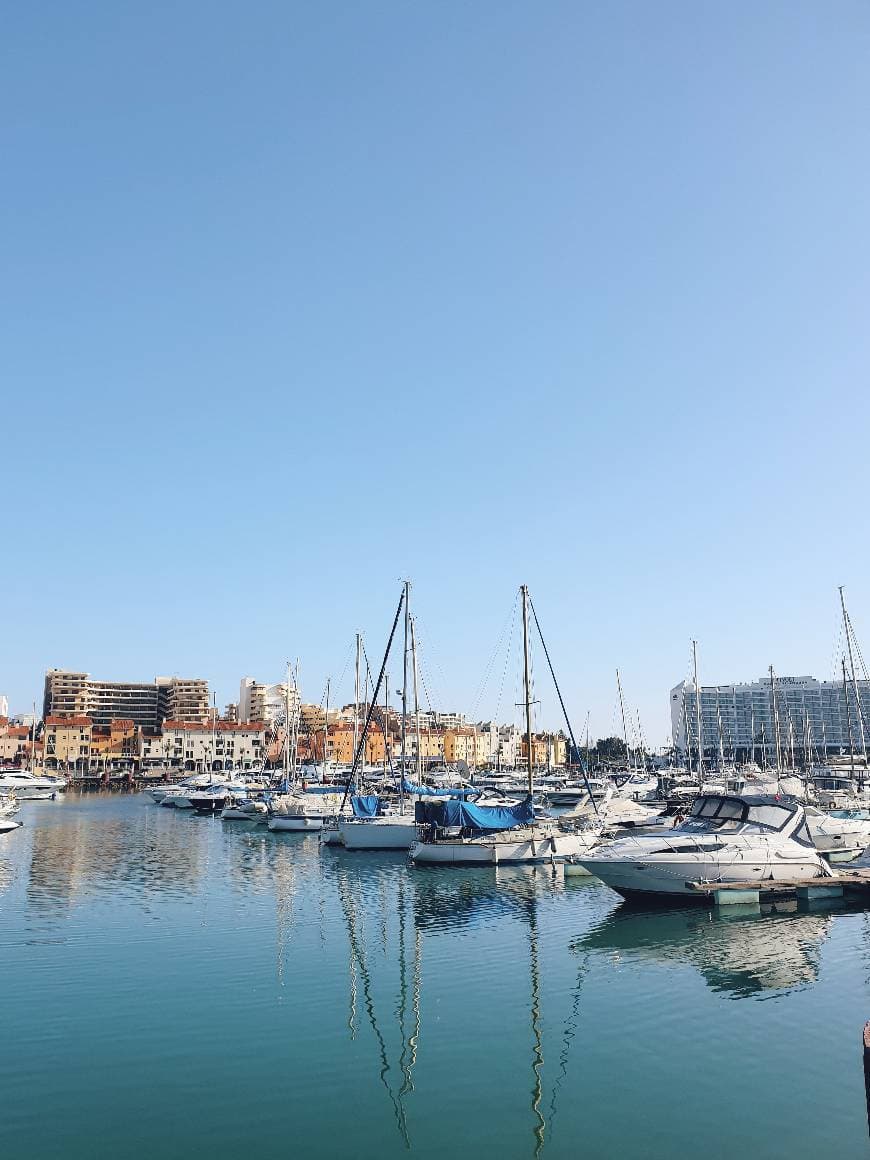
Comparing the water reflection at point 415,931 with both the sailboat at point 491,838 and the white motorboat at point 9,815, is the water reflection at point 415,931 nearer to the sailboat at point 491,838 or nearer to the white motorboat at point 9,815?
the sailboat at point 491,838

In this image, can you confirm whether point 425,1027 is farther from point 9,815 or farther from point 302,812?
point 9,815

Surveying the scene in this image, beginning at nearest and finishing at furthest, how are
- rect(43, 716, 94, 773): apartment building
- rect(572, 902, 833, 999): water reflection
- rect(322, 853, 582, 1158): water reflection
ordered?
rect(322, 853, 582, 1158): water reflection < rect(572, 902, 833, 999): water reflection < rect(43, 716, 94, 773): apartment building

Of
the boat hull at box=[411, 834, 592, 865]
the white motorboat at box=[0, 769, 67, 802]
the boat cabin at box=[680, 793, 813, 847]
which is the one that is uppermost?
the boat cabin at box=[680, 793, 813, 847]

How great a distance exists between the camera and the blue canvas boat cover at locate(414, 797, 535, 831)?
48803mm

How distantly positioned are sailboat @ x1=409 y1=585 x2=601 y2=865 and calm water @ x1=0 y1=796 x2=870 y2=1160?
7594mm

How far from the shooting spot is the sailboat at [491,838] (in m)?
47.2

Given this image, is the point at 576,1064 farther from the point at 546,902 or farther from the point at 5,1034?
the point at 546,902

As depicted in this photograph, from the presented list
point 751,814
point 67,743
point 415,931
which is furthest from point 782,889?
point 67,743

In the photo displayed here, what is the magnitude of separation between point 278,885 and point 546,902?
45.5ft

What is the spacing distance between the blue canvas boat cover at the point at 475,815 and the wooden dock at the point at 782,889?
51.3 feet

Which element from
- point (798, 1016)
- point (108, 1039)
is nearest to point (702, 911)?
point (798, 1016)

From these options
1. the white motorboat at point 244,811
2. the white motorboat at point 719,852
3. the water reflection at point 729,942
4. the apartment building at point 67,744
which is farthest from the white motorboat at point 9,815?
the apartment building at point 67,744

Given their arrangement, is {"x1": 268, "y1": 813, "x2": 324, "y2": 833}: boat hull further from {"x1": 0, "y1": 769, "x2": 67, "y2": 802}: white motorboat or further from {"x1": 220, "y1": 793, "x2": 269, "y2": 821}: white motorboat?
{"x1": 0, "y1": 769, "x2": 67, "y2": 802}: white motorboat

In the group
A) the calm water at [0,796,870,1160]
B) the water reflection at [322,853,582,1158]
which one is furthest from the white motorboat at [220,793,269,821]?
the calm water at [0,796,870,1160]
